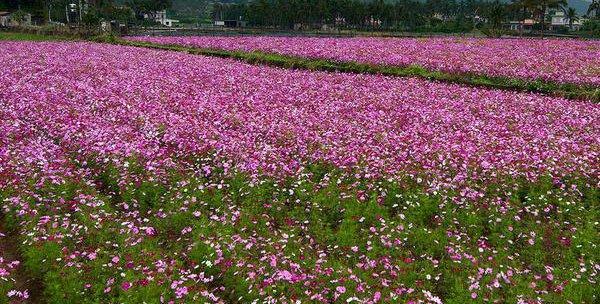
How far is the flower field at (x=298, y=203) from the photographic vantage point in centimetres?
764

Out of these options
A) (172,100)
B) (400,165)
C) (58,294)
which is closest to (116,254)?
(58,294)

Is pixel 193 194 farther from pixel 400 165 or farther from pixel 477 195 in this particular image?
pixel 477 195

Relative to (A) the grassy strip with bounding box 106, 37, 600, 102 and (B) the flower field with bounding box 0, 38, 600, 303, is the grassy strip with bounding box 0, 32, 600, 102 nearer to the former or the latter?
(A) the grassy strip with bounding box 106, 37, 600, 102

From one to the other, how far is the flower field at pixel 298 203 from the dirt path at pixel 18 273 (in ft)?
0.26

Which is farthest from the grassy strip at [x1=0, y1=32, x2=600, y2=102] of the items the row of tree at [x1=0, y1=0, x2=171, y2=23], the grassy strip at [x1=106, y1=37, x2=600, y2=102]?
the row of tree at [x1=0, y1=0, x2=171, y2=23]

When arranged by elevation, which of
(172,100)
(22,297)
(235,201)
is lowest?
(22,297)

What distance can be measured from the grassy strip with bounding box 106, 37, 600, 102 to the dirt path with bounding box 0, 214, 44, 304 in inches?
940

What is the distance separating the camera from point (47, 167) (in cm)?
1197

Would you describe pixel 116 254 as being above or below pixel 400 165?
below

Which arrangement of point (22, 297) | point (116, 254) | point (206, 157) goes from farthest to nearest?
point (206, 157), point (116, 254), point (22, 297)

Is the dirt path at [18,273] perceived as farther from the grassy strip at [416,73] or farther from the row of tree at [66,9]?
the row of tree at [66,9]

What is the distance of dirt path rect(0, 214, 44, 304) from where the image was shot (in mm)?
7840

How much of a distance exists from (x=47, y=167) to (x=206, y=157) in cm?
383

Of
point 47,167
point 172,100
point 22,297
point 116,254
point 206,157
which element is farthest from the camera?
point 172,100
